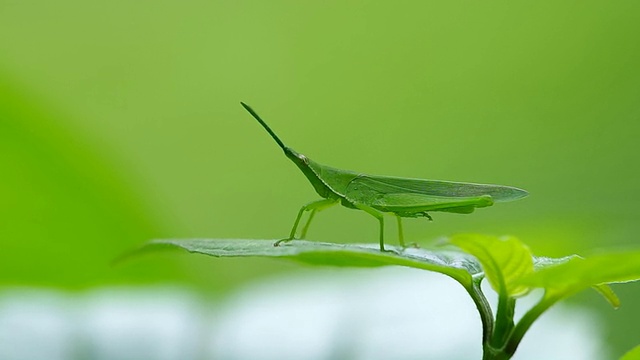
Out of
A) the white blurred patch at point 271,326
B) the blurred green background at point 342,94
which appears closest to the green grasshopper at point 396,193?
the white blurred patch at point 271,326

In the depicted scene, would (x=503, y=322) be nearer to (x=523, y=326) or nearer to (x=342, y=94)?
(x=523, y=326)

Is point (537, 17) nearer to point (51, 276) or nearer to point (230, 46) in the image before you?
point (230, 46)

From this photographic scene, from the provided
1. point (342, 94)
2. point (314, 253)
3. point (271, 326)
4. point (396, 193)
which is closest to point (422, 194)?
point (396, 193)

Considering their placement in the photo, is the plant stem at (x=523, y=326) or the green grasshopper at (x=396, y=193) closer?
the plant stem at (x=523, y=326)

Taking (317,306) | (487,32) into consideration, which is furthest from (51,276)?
(487,32)

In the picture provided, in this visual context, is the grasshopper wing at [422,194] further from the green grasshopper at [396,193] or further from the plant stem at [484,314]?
the plant stem at [484,314]

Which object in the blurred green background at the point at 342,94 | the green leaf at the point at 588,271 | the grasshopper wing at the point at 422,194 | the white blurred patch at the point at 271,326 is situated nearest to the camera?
the green leaf at the point at 588,271
